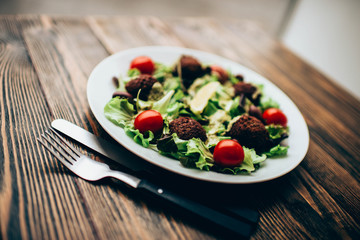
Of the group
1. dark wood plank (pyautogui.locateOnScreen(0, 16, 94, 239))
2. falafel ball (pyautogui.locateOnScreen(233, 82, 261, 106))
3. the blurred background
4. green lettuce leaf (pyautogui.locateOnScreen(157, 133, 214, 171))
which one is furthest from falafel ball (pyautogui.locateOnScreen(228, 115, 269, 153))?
the blurred background

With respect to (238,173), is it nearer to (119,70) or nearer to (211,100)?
(211,100)

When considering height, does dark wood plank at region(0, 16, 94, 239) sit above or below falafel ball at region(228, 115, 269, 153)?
below

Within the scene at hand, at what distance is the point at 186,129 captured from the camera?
1238mm

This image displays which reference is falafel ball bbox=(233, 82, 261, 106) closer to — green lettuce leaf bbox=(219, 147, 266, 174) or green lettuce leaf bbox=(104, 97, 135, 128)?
green lettuce leaf bbox=(219, 147, 266, 174)

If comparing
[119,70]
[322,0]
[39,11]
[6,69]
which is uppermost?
[322,0]

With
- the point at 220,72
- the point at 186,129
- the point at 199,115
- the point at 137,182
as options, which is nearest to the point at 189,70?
the point at 220,72

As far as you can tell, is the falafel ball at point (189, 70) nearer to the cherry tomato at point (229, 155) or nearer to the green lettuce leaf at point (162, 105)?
the green lettuce leaf at point (162, 105)

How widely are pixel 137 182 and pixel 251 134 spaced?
648 millimetres

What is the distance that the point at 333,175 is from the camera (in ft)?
4.56

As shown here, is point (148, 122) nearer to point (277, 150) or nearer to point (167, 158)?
point (167, 158)

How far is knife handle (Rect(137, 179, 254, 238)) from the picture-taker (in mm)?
947

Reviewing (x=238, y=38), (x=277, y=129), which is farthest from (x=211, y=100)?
(x=238, y=38)

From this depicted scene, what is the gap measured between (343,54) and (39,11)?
198 inches

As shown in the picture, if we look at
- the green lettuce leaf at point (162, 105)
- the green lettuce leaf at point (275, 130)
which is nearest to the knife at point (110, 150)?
the green lettuce leaf at point (162, 105)
